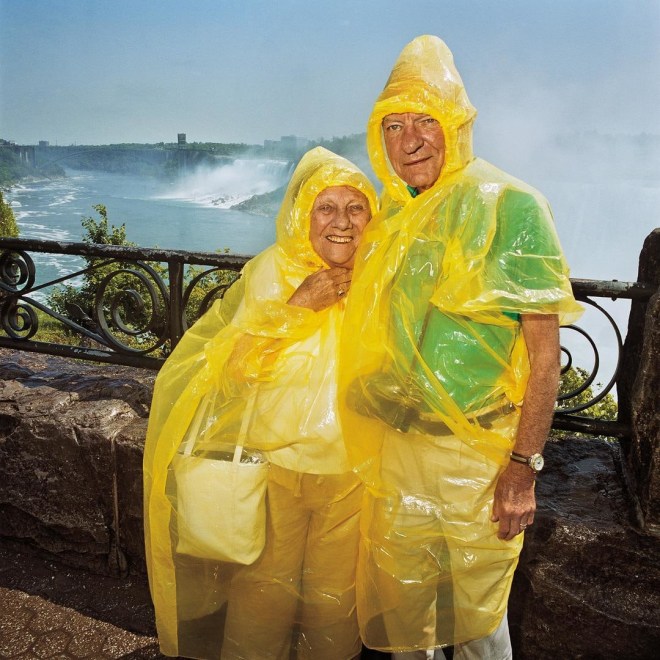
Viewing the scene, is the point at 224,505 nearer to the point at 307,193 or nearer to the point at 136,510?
the point at 307,193

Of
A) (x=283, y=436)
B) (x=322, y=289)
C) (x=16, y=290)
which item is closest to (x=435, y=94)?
(x=322, y=289)

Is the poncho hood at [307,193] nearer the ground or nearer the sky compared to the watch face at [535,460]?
nearer the sky

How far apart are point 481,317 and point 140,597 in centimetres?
185

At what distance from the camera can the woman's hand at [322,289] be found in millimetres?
1511

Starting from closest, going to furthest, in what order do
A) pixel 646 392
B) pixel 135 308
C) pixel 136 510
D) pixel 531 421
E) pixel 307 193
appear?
pixel 531 421 < pixel 307 193 < pixel 646 392 < pixel 136 510 < pixel 135 308

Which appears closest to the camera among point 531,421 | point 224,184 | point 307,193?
point 531,421

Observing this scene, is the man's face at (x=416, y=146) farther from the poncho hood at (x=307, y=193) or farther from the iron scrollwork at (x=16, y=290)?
the iron scrollwork at (x=16, y=290)

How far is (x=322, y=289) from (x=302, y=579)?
81 centimetres

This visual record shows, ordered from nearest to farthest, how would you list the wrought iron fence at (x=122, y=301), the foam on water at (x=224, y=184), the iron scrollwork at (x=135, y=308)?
the wrought iron fence at (x=122, y=301), the iron scrollwork at (x=135, y=308), the foam on water at (x=224, y=184)

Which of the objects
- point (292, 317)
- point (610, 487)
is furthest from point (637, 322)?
point (292, 317)

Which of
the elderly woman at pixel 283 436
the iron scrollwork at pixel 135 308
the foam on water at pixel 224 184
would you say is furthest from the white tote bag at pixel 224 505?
the foam on water at pixel 224 184

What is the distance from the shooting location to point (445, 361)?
4.26ft

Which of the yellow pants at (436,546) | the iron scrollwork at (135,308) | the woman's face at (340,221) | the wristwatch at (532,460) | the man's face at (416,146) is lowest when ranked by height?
the yellow pants at (436,546)

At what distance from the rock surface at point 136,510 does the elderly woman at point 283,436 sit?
627 mm
